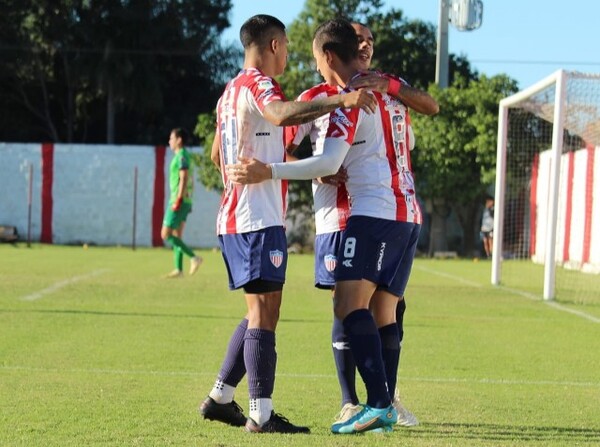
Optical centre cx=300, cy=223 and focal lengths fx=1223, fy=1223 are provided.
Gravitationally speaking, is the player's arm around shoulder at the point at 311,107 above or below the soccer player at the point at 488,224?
above

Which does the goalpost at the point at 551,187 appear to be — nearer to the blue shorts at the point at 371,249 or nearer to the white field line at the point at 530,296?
the white field line at the point at 530,296

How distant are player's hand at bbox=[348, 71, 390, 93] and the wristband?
62 mm

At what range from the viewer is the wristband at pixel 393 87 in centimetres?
615

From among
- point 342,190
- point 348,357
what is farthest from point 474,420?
point 342,190

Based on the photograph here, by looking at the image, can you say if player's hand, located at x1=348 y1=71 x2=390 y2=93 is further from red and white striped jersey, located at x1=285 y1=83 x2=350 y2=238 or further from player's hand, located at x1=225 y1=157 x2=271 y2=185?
player's hand, located at x1=225 y1=157 x2=271 y2=185

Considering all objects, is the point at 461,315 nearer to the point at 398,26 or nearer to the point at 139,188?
the point at 139,188

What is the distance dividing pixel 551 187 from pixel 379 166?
445 inches

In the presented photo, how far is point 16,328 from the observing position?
11.1m

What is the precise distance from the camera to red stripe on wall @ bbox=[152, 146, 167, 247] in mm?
39438

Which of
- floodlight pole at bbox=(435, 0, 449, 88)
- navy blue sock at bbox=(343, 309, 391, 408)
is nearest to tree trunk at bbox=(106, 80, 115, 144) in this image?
floodlight pole at bbox=(435, 0, 449, 88)

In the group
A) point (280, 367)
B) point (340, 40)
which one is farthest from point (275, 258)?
point (280, 367)

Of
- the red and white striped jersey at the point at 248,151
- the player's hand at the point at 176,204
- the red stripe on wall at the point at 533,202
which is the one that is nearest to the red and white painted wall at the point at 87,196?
the red stripe on wall at the point at 533,202

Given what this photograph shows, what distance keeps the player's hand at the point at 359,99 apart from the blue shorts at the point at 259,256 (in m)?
0.77

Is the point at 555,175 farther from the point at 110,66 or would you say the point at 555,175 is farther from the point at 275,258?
the point at 110,66
